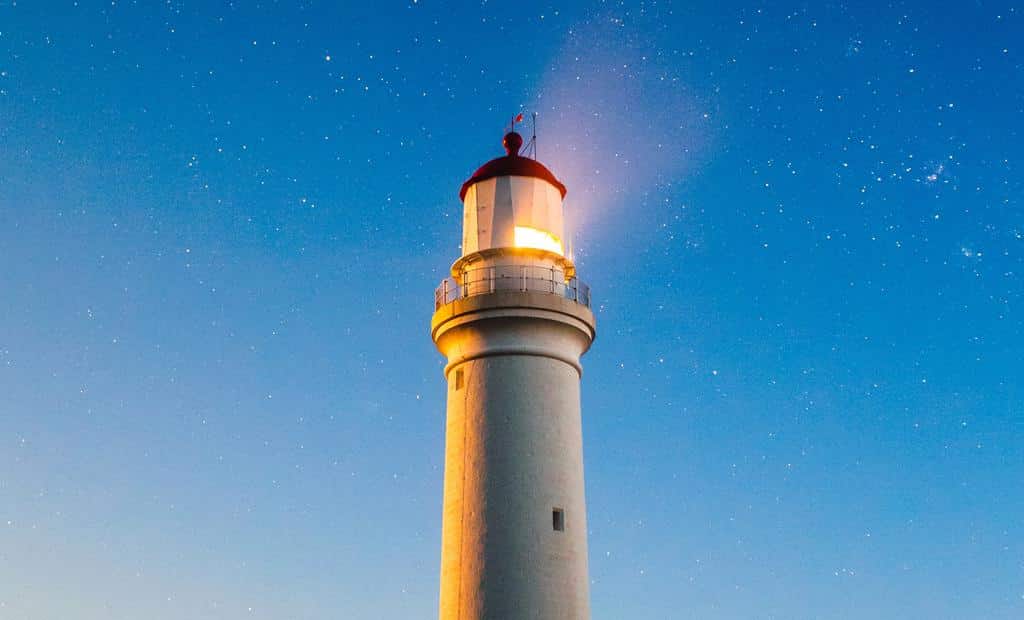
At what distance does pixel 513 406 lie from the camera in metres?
20.0

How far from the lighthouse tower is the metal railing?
26mm

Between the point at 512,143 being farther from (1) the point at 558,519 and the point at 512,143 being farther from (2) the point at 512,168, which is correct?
(1) the point at 558,519

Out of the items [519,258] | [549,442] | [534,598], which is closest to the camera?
[534,598]

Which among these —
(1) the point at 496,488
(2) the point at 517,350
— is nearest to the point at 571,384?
(2) the point at 517,350

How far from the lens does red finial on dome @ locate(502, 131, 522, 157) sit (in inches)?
901

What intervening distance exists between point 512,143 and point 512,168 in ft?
3.23

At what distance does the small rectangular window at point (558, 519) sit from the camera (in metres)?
19.4

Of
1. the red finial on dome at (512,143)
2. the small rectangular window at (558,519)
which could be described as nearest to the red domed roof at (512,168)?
the red finial on dome at (512,143)

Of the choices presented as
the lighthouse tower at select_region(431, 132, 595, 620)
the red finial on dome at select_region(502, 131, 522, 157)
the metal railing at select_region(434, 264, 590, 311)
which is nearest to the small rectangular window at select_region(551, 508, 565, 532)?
the lighthouse tower at select_region(431, 132, 595, 620)

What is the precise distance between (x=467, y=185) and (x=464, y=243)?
4.26 feet

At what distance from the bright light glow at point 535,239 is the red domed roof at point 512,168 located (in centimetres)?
127

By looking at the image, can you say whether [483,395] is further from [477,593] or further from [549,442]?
[477,593]

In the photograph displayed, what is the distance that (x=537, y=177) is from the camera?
22.2m

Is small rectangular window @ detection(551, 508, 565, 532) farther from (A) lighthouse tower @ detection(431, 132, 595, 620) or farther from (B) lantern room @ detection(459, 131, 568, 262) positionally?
(B) lantern room @ detection(459, 131, 568, 262)
